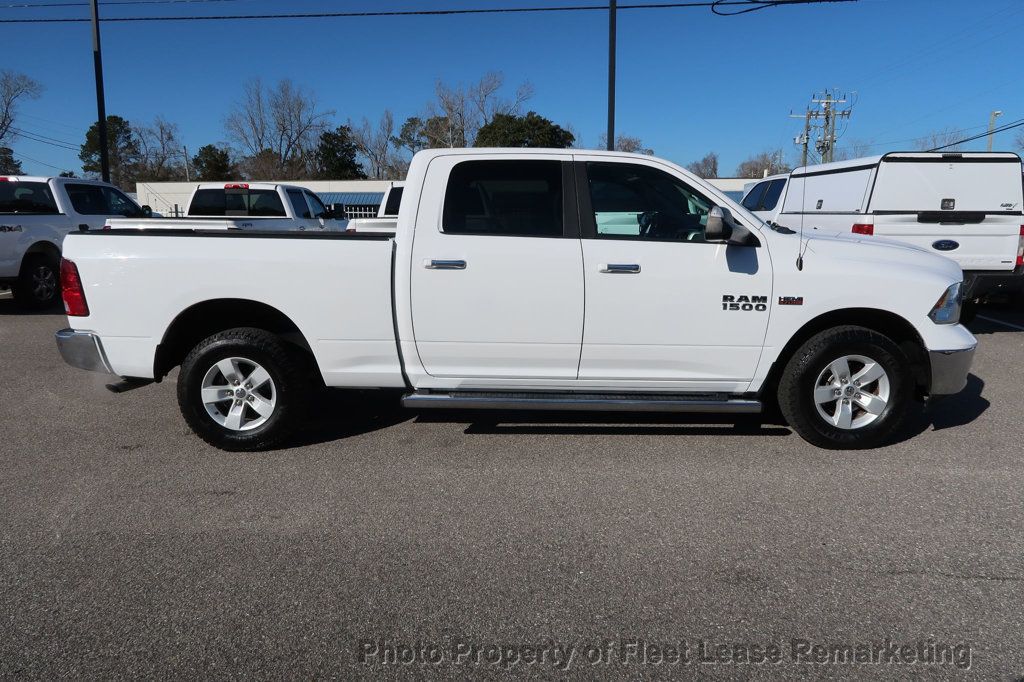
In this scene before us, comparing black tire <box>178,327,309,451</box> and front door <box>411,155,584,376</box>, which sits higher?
front door <box>411,155,584,376</box>

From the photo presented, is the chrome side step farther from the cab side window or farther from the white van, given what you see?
the white van

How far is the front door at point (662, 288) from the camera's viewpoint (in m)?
4.57

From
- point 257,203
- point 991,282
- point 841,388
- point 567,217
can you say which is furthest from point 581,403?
point 257,203

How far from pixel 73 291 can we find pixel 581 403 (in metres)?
3.39

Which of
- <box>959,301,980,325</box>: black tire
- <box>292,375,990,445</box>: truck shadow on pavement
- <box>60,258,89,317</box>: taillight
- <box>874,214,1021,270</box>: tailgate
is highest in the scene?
<box>874,214,1021,270</box>: tailgate

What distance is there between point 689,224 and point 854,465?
187 centimetres

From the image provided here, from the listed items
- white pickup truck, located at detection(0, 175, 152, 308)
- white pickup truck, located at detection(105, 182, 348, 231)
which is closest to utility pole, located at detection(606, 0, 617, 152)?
white pickup truck, located at detection(105, 182, 348, 231)

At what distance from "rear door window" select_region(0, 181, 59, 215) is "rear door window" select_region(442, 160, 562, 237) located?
9.26m

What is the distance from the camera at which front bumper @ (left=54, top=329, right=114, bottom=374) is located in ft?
15.6

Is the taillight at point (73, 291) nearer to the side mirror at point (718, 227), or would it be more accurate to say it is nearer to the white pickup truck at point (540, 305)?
the white pickup truck at point (540, 305)

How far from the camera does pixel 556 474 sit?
444cm

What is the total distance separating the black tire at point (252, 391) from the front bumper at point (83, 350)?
0.56 metres

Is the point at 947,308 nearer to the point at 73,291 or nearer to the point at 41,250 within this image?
the point at 73,291

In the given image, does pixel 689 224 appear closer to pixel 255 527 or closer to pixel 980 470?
pixel 980 470
